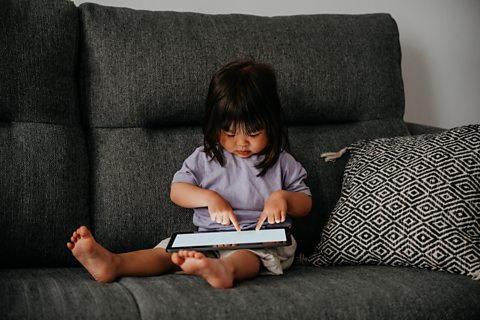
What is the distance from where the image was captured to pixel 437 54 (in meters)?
2.75

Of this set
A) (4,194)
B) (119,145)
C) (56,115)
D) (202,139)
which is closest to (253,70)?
(202,139)

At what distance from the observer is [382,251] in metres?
1.80

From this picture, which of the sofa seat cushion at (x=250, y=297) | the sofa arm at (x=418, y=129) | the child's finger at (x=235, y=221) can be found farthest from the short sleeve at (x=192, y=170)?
the sofa arm at (x=418, y=129)

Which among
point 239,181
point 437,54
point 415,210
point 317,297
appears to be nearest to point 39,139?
point 239,181

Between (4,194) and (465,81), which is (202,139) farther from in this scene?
(465,81)

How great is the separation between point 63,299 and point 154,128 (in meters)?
0.74

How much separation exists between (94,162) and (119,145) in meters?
0.09

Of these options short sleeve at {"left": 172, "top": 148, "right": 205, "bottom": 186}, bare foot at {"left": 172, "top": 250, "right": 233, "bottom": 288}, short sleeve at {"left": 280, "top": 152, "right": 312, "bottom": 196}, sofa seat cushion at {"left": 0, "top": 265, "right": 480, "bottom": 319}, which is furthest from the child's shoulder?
bare foot at {"left": 172, "top": 250, "right": 233, "bottom": 288}

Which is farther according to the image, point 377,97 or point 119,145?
point 377,97

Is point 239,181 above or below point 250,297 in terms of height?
above

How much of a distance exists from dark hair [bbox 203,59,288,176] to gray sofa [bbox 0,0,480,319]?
18 centimetres

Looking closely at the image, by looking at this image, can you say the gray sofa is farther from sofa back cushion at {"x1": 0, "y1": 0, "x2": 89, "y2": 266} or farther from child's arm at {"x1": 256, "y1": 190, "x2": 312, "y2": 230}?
child's arm at {"x1": 256, "y1": 190, "x2": 312, "y2": 230}

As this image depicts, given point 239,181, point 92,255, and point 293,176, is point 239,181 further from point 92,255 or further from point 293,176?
point 92,255

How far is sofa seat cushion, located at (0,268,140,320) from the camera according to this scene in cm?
136
